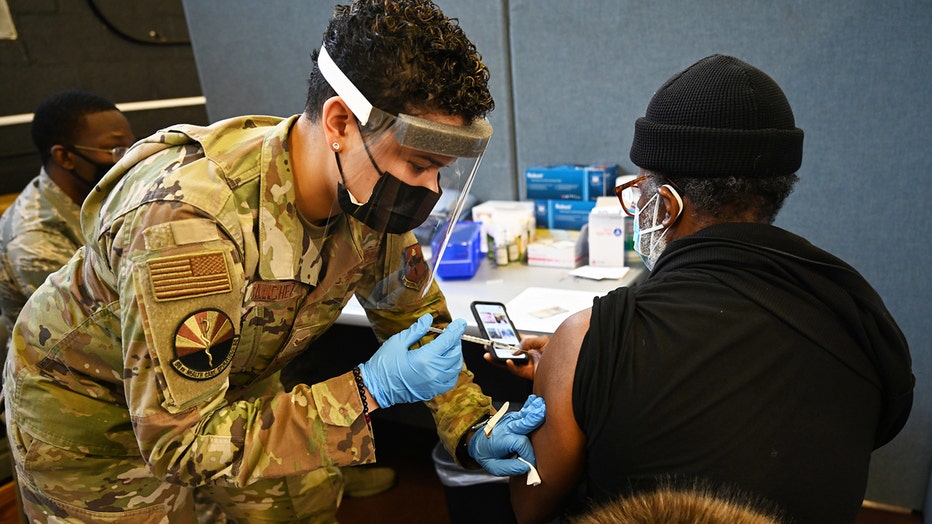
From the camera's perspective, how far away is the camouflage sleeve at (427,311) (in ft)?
4.18

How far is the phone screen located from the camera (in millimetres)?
1362

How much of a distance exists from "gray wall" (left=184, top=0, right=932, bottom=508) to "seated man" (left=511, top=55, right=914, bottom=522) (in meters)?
0.97

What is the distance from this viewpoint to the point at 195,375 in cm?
88

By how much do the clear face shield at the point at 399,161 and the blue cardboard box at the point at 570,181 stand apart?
107 centimetres

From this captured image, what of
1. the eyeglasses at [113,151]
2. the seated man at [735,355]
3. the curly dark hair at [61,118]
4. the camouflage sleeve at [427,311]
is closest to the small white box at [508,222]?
the camouflage sleeve at [427,311]

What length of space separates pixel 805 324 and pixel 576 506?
0.50 meters

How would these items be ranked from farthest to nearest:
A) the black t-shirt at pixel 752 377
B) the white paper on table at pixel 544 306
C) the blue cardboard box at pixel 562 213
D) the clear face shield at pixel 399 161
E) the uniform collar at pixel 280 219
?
the blue cardboard box at pixel 562 213 → the white paper on table at pixel 544 306 → the uniform collar at pixel 280 219 → the clear face shield at pixel 399 161 → the black t-shirt at pixel 752 377

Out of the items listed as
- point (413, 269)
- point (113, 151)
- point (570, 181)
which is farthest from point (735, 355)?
point (113, 151)

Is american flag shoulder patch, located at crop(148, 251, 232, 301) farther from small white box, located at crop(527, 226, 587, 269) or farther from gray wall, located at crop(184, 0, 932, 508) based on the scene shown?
gray wall, located at crop(184, 0, 932, 508)

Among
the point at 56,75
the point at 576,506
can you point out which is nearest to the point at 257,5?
the point at 56,75

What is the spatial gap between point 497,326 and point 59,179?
1.63 metres

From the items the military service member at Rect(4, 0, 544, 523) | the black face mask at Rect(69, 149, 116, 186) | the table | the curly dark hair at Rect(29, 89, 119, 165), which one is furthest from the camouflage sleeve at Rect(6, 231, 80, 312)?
the table

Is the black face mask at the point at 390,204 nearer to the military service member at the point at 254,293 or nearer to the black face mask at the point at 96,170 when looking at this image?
the military service member at the point at 254,293

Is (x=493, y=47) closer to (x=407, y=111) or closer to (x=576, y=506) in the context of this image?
(x=407, y=111)
